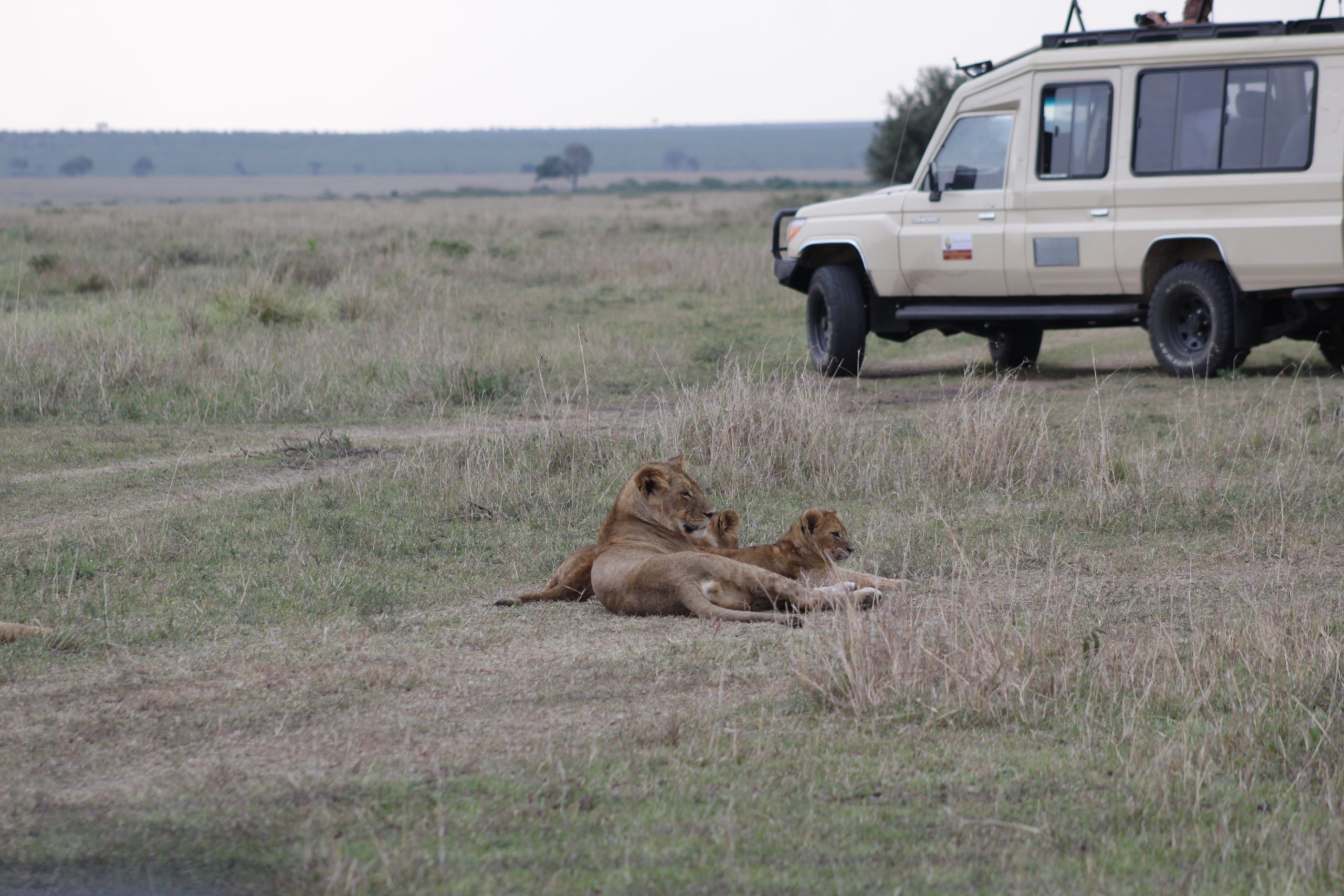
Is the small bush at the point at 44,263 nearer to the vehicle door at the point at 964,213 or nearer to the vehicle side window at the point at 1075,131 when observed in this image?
the vehicle door at the point at 964,213

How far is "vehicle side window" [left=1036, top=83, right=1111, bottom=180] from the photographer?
1102cm

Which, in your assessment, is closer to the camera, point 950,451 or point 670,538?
point 670,538

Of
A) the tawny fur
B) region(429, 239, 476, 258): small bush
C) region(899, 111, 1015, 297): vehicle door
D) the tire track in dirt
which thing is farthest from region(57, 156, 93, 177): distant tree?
the tawny fur

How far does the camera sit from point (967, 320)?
12.0 metres

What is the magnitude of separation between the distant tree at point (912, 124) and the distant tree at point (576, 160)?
7485 cm

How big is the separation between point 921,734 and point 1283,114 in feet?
27.2

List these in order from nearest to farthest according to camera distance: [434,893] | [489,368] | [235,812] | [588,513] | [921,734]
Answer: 1. [434,893]
2. [235,812]
3. [921,734]
4. [588,513]
5. [489,368]

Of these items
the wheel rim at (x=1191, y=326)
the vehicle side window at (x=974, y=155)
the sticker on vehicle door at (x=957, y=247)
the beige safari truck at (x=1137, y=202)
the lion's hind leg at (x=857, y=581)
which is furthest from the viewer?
the sticker on vehicle door at (x=957, y=247)

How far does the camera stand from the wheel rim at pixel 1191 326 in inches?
445

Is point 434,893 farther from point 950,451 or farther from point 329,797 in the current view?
point 950,451

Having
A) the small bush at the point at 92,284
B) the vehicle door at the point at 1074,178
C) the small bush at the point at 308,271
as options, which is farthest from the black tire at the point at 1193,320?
the small bush at the point at 92,284

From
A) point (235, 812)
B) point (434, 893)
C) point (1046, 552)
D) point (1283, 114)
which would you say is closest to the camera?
point (434, 893)

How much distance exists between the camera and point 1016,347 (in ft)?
43.1

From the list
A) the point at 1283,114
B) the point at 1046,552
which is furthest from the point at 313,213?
the point at 1046,552
